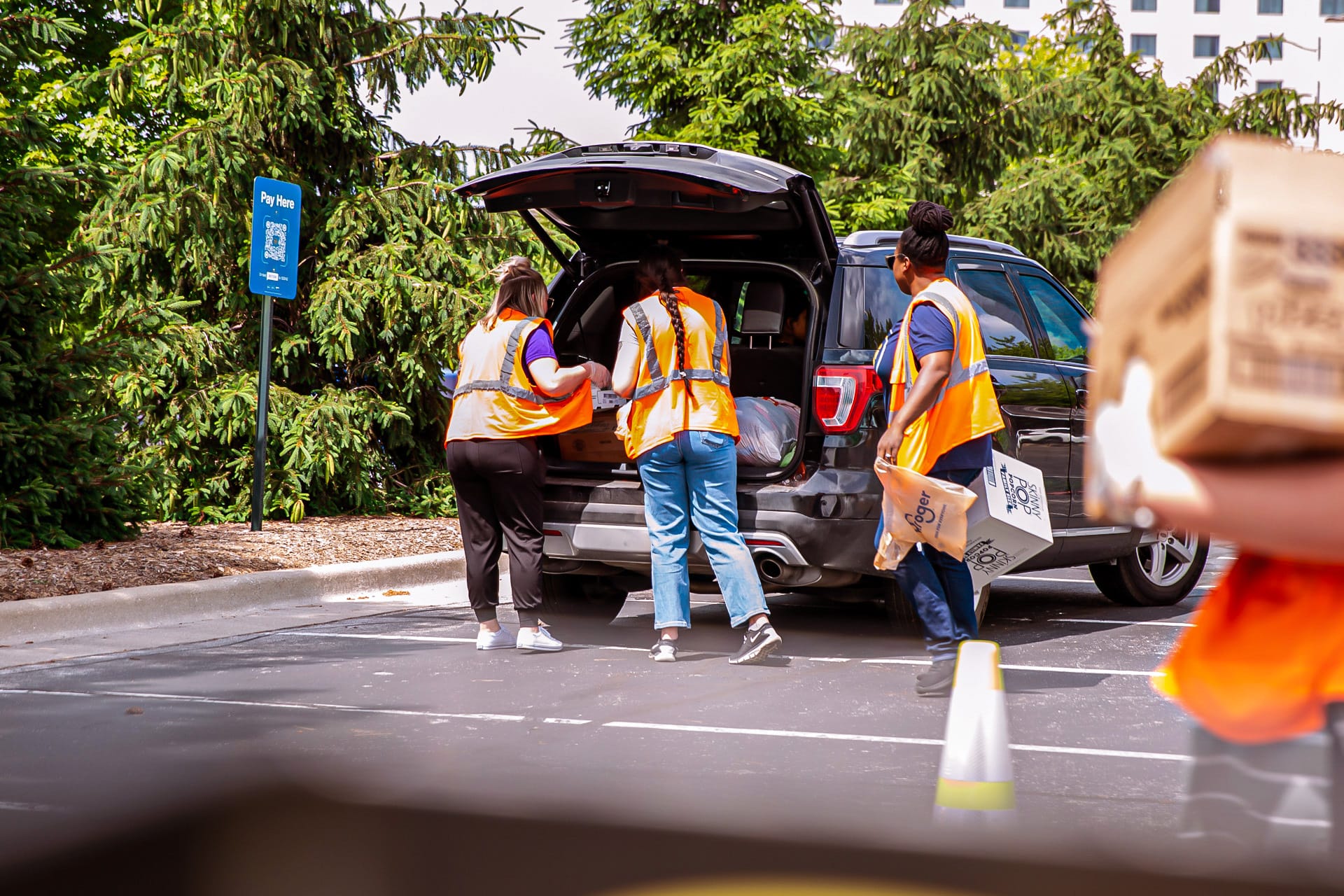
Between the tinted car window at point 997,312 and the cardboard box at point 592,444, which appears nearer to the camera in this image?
the tinted car window at point 997,312

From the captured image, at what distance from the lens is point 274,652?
6.92m

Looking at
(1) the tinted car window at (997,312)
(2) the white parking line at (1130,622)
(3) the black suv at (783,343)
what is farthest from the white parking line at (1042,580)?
(1) the tinted car window at (997,312)

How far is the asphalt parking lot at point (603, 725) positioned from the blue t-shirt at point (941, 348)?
96 centimetres

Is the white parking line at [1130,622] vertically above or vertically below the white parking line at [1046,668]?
above

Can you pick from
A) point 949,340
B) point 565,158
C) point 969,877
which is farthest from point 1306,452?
point 565,158

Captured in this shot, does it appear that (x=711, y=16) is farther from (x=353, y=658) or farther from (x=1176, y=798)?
(x=1176, y=798)

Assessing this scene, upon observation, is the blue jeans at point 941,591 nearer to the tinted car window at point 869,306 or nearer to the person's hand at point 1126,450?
the tinted car window at point 869,306

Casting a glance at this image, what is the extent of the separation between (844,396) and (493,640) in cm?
211

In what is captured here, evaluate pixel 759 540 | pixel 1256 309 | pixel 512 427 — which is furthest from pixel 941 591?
pixel 1256 309

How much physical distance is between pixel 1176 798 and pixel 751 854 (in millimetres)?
2730

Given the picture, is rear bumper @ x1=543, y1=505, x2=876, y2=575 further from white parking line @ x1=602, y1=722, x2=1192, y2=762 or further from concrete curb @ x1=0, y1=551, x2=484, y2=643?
concrete curb @ x1=0, y1=551, x2=484, y2=643

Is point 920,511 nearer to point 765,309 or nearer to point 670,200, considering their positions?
point 670,200

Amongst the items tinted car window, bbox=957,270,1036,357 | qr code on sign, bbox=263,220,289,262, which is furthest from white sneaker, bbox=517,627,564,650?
qr code on sign, bbox=263,220,289,262

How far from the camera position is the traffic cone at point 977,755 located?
3240 mm
